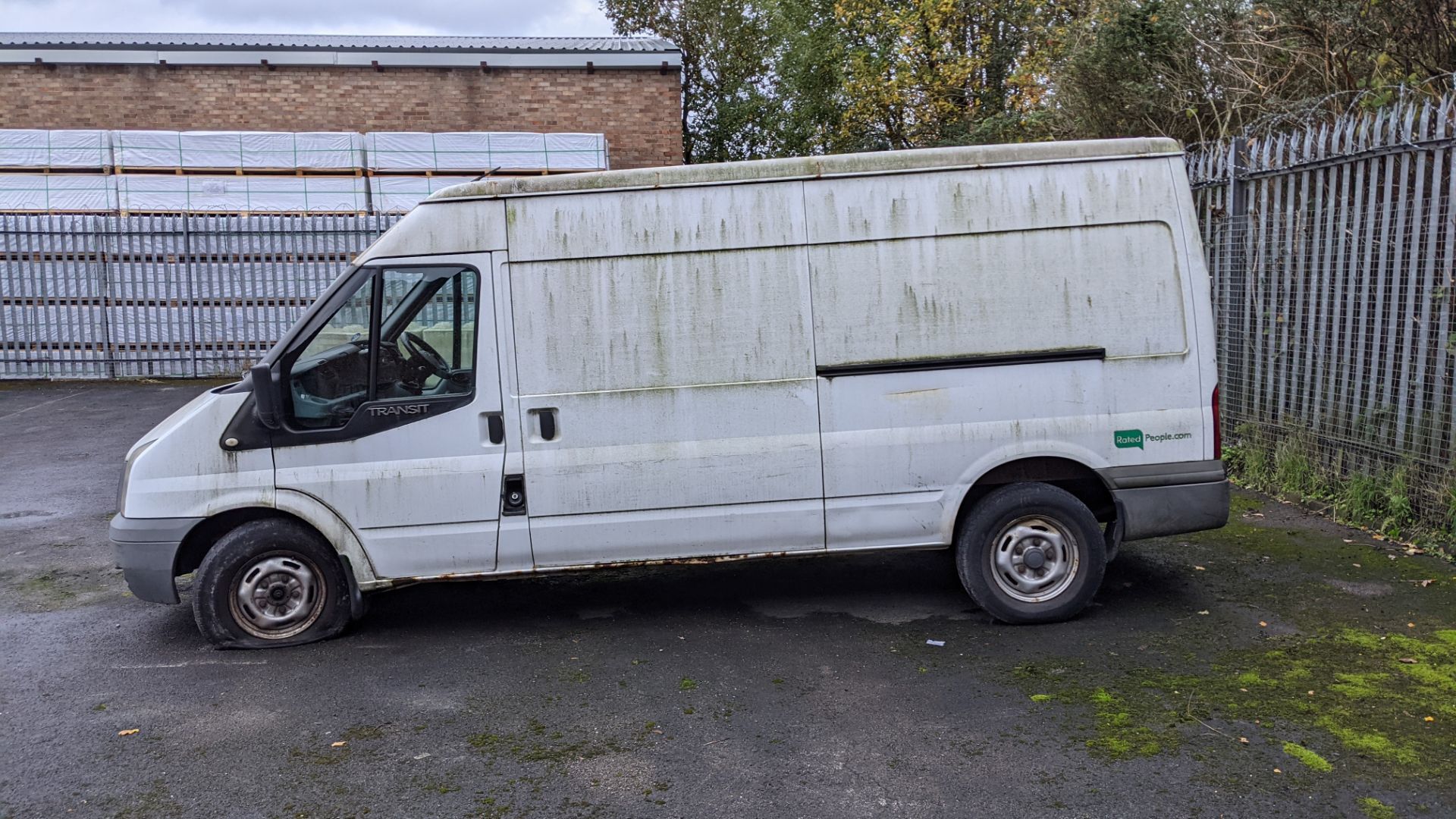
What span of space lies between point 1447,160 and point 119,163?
1683 cm

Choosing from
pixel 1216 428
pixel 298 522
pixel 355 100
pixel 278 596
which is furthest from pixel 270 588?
pixel 355 100

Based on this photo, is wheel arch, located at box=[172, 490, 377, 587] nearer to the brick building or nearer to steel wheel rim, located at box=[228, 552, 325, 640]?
steel wheel rim, located at box=[228, 552, 325, 640]

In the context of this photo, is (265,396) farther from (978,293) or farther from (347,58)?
(347,58)

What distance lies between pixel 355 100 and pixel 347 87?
0.28 m

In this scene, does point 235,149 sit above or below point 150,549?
above

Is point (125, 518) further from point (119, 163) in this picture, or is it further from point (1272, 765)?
point (119, 163)

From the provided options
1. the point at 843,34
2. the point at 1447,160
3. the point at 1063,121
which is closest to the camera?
the point at 1447,160

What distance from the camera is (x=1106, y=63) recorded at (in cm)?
1350

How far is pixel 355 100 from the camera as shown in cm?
2130

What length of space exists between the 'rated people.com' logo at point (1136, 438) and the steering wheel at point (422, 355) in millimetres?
3246

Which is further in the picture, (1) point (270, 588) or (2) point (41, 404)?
(2) point (41, 404)

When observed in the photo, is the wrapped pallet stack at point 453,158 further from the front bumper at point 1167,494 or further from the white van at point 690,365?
the front bumper at point 1167,494

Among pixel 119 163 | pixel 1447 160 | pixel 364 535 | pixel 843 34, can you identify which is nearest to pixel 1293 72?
pixel 1447 160

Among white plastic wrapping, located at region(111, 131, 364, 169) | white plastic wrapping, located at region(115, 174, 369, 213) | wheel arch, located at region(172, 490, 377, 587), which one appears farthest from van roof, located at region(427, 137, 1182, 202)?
white plastic wrapping, located at region(111, 131, 364, 169)
